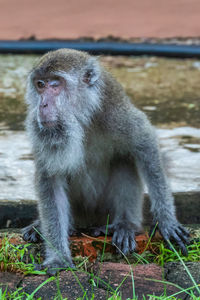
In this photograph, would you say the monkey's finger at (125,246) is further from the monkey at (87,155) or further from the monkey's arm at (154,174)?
the monkey's arm at (154,174)

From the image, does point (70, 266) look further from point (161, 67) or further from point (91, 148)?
point (161, 67)

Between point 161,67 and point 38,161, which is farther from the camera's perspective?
point 161,67

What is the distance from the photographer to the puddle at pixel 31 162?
4.61 meters

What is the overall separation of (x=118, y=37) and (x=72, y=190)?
21.4ft

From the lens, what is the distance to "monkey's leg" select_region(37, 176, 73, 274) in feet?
12.5

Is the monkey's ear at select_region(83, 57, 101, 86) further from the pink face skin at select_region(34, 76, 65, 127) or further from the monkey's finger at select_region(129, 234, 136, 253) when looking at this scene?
the monkey's finger at select_region(129, 234, 136, 253)

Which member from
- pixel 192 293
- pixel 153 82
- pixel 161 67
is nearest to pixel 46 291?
pixel 192 293

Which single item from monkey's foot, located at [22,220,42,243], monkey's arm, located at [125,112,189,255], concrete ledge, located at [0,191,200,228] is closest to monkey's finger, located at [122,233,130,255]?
monkey's arm, located at [125,112,189,255]

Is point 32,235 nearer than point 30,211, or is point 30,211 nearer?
point 32,235

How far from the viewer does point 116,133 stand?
3.81 metres

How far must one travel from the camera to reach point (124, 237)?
3852 mm

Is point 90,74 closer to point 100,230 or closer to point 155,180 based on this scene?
point 155,180

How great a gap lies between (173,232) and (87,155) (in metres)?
0.81

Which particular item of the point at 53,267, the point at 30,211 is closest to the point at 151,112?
the point at 30,211
